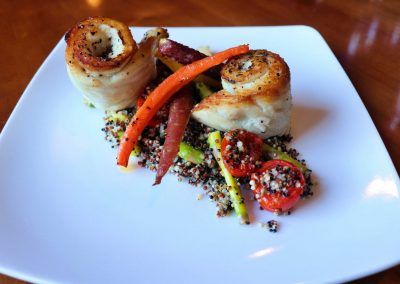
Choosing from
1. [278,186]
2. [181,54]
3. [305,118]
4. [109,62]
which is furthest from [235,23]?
[278,186]

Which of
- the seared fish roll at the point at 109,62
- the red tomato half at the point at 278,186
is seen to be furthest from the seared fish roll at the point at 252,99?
the seared fish roll at the point at 109,62

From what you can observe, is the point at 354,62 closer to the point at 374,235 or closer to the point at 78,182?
the point at 374,235

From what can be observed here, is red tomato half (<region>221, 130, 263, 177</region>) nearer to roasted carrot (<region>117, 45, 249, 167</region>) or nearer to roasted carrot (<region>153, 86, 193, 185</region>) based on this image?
roasted carrot (<region>153, 86, 193, 185</region>)

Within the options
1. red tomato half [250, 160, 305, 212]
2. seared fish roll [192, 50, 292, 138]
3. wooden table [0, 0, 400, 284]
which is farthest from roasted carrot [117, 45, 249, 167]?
wooden table [0, 0, 400, 284]

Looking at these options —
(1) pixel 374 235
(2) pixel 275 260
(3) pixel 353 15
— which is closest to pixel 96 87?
(2) pixel 275 260

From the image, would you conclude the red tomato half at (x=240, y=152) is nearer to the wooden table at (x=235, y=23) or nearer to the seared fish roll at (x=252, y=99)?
the seared fish roll at (x=252, y=99)

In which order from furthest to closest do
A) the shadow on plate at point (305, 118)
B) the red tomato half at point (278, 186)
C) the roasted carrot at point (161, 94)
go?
the shadow on plate at point (305, 118) → the roasted carrot at point (161, 94) → the red tomato half at point (278, 186)
